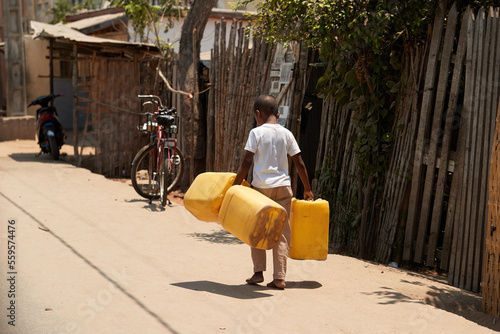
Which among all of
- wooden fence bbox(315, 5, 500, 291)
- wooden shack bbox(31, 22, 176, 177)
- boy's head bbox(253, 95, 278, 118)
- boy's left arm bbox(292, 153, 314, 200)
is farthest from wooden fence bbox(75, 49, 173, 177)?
boy's left arm bbox(292, 153, 314, 200)

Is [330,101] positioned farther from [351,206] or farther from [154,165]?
[154,165]

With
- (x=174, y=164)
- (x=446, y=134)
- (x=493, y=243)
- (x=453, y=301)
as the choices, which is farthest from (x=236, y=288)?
(x=174, y=164)

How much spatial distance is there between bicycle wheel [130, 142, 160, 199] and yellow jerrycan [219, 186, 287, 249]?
4.31 metres

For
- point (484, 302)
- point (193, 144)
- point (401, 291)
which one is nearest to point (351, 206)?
point (401, 291)

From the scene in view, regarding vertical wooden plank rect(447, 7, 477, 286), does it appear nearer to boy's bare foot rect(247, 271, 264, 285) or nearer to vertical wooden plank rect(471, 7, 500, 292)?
vertical wooden plank rect(471, 7, 500, 292)

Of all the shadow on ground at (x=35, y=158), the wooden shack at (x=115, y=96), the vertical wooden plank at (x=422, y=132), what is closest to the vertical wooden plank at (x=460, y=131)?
the vertical wooden plank at (x=422, y=132)

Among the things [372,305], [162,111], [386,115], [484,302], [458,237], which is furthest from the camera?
[162,111]

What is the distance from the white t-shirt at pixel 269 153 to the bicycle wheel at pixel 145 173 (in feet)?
13.5

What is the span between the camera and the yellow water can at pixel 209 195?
501 centimetres

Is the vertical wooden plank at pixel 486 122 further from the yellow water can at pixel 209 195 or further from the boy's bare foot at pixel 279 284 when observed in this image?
the yellow water can at pixel 209 195

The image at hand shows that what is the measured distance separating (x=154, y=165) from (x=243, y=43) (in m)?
2.22

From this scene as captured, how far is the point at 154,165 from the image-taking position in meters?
9.19

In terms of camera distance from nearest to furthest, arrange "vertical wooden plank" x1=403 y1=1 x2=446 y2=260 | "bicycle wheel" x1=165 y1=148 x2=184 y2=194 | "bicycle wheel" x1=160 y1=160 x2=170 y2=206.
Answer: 1. "vertical wooden plank" x1=403 y1=1 x2=446 y2=260
2. "bicycle wheel" x1=160 y1=160 x2=170 y2=206
3. "bicycle wheel" x1=165 y1=148 x2=184 y2=194

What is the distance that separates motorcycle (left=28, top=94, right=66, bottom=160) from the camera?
39.4 ft
